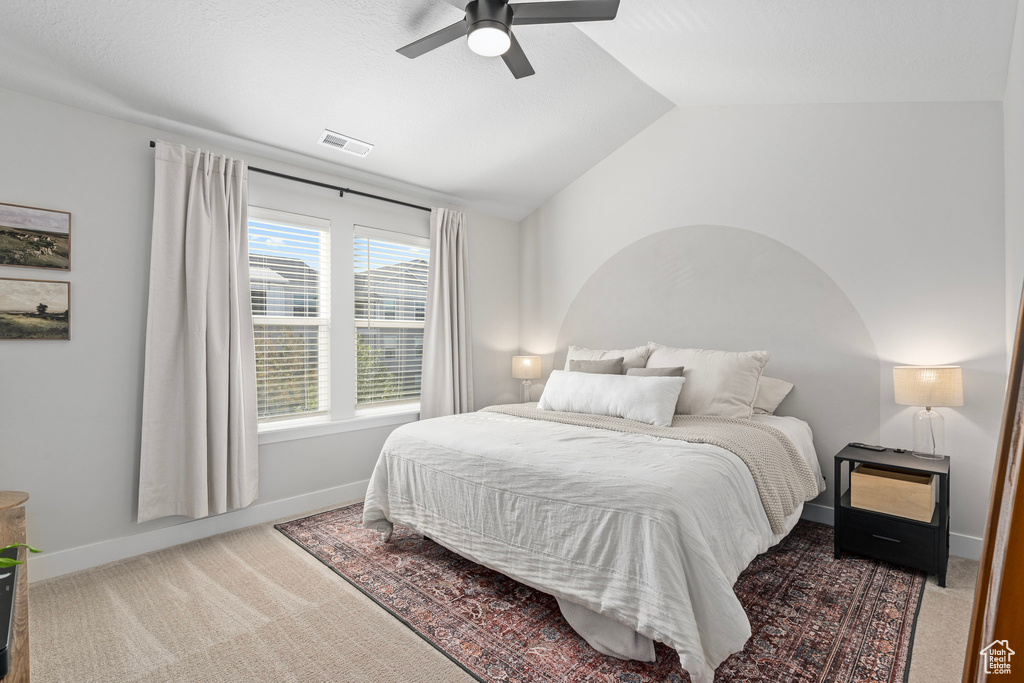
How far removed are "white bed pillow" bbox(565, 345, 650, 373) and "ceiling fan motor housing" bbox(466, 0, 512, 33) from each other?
2331mm

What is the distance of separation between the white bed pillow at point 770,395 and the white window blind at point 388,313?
2586mm

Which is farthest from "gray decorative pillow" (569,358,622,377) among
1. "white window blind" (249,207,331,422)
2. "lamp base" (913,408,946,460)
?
"white window blind" (249,207,331,422)

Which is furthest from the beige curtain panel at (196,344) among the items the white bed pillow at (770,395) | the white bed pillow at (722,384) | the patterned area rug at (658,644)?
the white bed pillow at (770,395)

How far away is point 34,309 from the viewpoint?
2.44 m

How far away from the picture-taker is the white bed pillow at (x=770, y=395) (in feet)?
10.7

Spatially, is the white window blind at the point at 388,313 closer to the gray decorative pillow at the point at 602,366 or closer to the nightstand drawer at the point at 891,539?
the gray decorative pillow at the point at 602,366

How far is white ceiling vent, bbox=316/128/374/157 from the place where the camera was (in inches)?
125

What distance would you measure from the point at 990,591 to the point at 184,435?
3375mm

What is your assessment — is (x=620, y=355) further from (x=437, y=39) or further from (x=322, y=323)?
(x=437, y=39)

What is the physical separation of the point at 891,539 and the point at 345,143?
3823 mm

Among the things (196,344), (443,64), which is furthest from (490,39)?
(196,344)

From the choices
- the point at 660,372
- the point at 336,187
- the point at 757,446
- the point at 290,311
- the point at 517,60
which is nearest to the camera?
the point at 517,60

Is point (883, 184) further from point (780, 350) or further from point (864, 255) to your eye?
point (780, 350)

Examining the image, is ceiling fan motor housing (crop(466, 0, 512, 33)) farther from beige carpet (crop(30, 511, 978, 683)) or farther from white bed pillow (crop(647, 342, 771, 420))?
beige carpet (crop(30, 511, 978, 683))
